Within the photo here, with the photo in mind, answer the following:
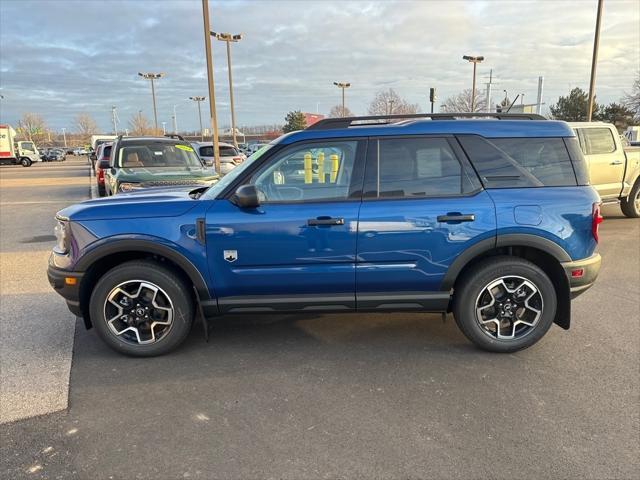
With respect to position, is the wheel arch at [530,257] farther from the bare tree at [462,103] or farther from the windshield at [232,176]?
the bare tree at [462,103]

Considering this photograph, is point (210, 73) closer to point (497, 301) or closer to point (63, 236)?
point (63, 236)

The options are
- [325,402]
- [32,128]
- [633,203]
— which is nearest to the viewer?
→ [325,402]

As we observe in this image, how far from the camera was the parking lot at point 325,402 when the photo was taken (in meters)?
2.63

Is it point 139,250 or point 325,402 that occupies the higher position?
point 139,250

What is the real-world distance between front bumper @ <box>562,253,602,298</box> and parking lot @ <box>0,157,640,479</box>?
556mm

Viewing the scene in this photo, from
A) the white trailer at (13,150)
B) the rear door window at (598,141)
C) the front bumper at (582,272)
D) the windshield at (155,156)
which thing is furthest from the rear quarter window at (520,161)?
the white trailer at (13,150)

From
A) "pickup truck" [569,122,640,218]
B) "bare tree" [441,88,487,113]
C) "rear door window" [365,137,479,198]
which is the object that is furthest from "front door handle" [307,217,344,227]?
"bare tree" [441,88,487,113]

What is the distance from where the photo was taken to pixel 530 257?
13.1ft

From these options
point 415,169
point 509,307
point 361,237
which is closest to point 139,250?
point 361,237

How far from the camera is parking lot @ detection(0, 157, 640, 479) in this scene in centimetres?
263

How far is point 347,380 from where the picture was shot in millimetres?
3516

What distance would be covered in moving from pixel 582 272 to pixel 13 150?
4920cm

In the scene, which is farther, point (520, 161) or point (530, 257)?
point (530, 257)

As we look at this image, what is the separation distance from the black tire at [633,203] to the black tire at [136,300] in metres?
10.0
